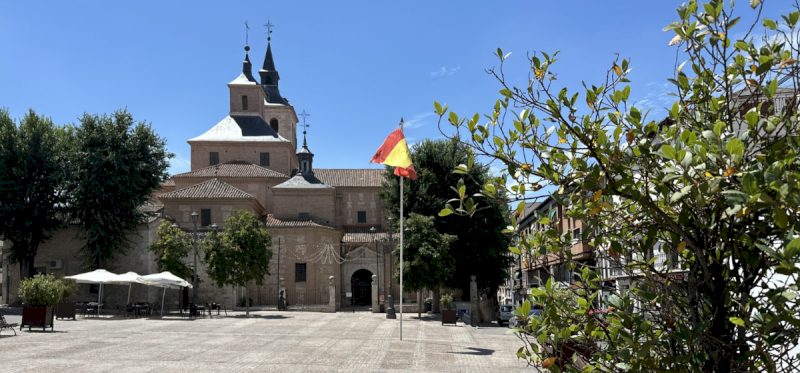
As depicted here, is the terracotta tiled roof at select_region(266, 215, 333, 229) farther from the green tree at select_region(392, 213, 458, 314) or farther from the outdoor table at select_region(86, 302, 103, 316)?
the outdoor table at select_region(86, 302, 103, 316)

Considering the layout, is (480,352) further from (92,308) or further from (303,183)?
(303,183)

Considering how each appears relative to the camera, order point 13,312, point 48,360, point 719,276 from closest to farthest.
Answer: point 719,276
point 48,360
point 13,312

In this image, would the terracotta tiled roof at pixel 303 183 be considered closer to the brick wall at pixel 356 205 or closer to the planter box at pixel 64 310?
the brick wall at pixel 356 205

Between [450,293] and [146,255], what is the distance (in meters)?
20.1

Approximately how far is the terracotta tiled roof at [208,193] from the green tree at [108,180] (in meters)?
8.08

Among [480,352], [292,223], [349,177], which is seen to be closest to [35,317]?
[480,352]

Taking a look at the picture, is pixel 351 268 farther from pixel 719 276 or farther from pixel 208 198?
pixel 719 276

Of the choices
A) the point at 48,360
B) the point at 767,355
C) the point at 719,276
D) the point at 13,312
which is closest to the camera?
the point at 767,355

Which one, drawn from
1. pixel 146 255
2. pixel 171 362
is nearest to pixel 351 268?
pixel 146 255

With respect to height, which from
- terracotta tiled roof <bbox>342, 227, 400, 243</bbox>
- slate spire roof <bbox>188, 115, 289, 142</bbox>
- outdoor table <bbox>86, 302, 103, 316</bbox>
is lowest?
outdoor table <bbox>86, 302, 103, 316</bbox>

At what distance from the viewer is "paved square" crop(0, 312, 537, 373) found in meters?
13.6

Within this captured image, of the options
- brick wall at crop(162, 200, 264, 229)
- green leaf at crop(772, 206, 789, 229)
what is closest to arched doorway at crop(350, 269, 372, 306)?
brick wall at crop(162, 200, 264, 229)

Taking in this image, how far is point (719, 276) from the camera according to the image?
12.1 ft

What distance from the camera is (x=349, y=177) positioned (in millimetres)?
60000
